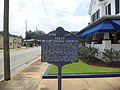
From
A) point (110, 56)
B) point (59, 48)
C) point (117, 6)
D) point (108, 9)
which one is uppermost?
point (108, 9)

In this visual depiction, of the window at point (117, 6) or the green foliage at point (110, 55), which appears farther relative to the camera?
the window at point (117, 6)

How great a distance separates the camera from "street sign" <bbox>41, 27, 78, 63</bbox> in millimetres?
5223

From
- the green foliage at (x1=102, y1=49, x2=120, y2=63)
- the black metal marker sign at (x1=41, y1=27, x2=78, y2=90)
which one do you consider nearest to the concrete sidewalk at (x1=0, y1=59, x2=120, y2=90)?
the black metal marker sign at (x1=41, y1=27, x2=78, y2=90)

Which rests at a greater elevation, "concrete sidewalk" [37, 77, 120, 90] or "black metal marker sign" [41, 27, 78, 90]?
"black metal marker sign" [41, 27, 78, 90]

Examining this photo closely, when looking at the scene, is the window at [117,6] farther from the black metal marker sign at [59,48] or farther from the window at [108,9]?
the black metal marker sign at [59,48]

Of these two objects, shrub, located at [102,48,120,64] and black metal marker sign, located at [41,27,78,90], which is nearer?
black metal marker sign, located at [41,27,78,90]

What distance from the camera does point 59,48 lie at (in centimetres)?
521

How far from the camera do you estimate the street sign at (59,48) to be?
5.22 meters

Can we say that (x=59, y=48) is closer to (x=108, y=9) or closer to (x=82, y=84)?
(x=82, y=84)

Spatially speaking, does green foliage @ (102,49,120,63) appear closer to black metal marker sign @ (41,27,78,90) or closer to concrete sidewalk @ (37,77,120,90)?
concrete sidewalk @ (37,77,120,90)

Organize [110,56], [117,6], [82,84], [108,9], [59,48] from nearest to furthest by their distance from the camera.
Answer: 1. [59,48]
2. [82,84]
3. [110,56]
4. [117,6]
5. [108,9]

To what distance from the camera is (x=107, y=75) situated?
851cm

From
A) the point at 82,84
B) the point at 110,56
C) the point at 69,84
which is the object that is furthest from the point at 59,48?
the point at 110,56

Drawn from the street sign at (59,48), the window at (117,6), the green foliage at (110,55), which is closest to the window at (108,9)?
the window at (117,6)
